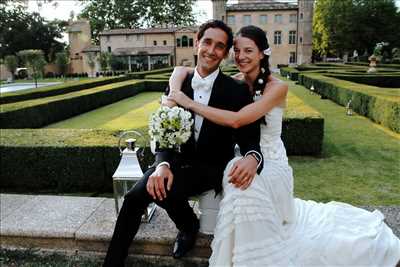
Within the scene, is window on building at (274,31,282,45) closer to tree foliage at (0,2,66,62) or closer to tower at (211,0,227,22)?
tower at (211,0,227,22)

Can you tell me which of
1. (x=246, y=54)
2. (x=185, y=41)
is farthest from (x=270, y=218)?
(x=185, y=41)

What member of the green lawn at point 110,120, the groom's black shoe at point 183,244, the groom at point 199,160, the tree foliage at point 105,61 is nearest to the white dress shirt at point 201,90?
the groom at point 199,160

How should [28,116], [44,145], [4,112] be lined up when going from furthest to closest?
[28,116] → [4,112] → [44,145]

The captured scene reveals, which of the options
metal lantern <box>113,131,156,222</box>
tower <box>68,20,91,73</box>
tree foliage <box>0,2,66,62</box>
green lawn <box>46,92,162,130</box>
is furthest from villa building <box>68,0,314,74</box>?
metal lantern <box>113,131,156,222</box>

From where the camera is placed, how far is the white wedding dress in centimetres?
233

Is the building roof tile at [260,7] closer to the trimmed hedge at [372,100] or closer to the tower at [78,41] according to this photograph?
the tower at [78,41]

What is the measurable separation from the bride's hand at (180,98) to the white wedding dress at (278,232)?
25.5 inches

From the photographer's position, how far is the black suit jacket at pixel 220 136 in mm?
2682

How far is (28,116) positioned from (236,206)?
8751mm

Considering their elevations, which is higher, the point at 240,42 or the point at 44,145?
the point at 240,42

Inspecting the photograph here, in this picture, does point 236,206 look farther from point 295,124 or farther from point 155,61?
point 155,61

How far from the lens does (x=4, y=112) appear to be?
28.0 feet

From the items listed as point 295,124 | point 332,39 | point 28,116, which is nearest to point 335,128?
point 295,124

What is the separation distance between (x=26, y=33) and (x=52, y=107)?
1849 inches
